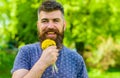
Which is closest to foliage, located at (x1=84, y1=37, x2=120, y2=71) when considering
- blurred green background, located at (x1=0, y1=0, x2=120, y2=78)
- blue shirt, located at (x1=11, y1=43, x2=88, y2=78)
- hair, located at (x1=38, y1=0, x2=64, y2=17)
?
blurred green background, located at (x1=0, y1=0, x2=120, y2=78)

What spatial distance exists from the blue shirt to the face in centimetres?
18

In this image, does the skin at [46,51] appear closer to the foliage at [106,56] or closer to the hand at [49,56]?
the hand at [49,56]

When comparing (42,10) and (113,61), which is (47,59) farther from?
(113,61)

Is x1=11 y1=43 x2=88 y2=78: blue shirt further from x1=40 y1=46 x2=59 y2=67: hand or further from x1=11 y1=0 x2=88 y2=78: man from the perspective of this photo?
x1=40 y1=46 x2=59 y2=67: hand

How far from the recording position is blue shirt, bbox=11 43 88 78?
3.43m

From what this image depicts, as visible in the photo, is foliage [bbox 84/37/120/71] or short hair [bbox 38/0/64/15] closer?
short hair [bbox 38/0/64/15]

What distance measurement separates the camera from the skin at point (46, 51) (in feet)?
10.2

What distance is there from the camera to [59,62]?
3521 millimetres

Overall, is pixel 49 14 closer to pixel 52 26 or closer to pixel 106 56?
pixel 52 26

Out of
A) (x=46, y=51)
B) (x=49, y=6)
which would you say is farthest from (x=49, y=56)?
(x=49, y=6)

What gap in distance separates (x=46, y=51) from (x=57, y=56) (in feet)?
1.21

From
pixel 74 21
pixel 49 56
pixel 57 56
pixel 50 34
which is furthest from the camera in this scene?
pixel 74 21

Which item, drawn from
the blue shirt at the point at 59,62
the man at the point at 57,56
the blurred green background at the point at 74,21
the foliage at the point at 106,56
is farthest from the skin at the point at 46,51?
the foliage at the point at 106,56

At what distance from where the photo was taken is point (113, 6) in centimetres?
1375
